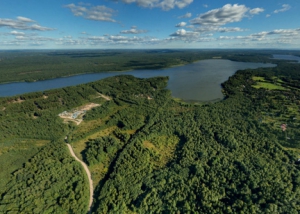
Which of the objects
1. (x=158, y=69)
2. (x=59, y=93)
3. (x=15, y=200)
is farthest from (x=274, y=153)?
(x=158, y=69)

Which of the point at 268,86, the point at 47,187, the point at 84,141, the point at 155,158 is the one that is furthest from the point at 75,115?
the point at 268,86

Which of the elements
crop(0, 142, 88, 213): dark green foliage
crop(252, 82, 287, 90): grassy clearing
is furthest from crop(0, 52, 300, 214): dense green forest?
crop(252, 82, 287, 90): grassy clearing

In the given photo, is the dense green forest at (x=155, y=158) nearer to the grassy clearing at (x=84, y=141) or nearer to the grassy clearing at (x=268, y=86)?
the grassy clearing at (x=84, y=141)

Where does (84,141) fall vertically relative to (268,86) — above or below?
below

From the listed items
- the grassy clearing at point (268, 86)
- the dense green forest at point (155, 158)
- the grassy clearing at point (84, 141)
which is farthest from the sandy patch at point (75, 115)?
the grassy clearing at point (268, 86)

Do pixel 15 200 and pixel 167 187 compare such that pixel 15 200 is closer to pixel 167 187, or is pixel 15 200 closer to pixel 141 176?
pixel 141 176

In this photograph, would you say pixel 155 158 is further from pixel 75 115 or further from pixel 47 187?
pixel 75 115

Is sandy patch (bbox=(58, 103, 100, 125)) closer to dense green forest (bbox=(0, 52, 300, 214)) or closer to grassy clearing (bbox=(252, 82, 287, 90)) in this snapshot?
dense green forest (bbox=(0, 52, 300, 214))
